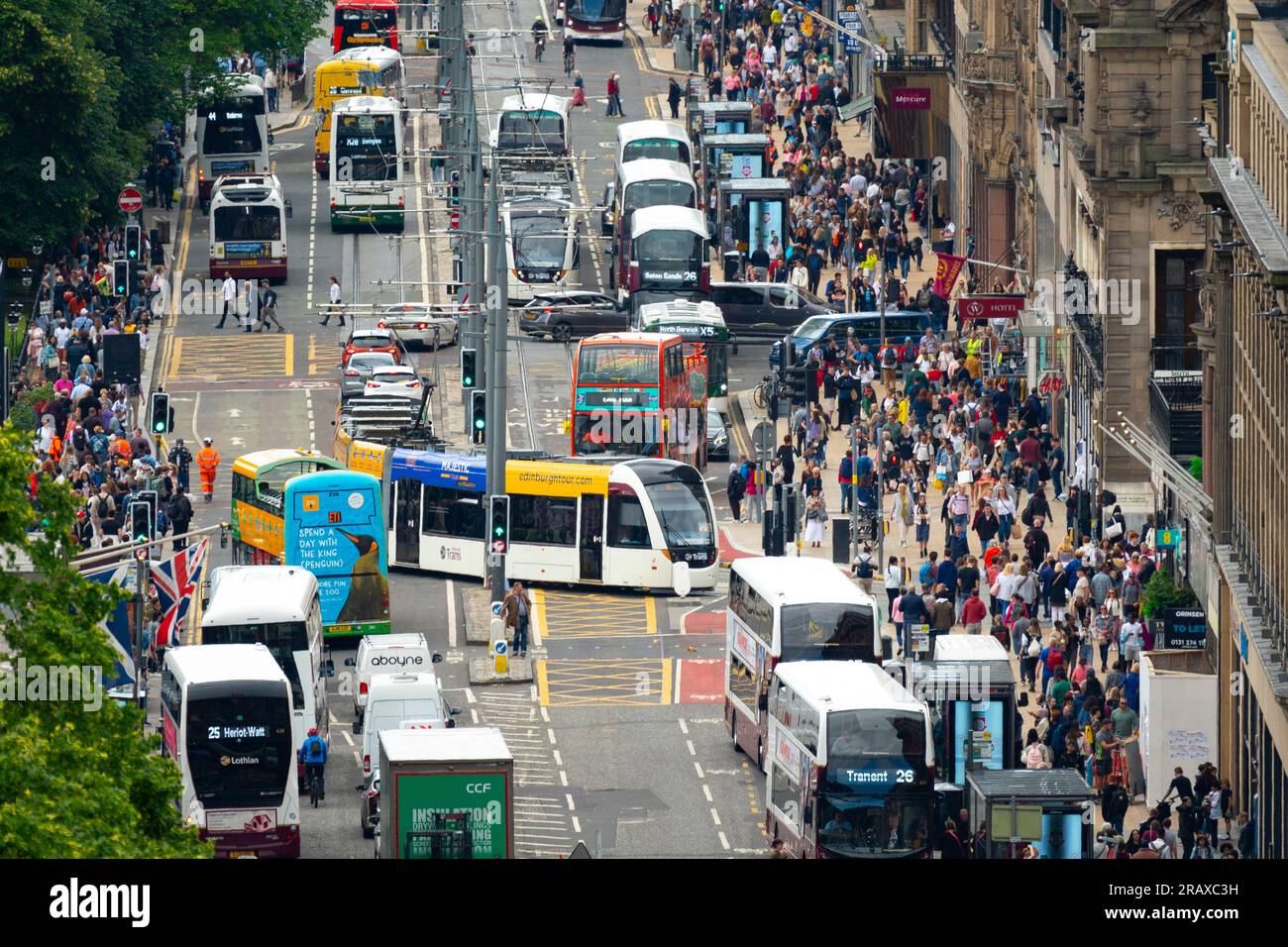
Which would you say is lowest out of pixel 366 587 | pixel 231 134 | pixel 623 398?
pixel 366 587

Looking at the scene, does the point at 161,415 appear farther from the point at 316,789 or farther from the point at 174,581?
the point at 316,789

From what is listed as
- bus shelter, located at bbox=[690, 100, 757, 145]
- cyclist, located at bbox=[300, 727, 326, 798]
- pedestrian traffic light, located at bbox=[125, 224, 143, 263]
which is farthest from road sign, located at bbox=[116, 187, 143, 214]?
cyclist, located at bbox=[300, 727, 326, 798]

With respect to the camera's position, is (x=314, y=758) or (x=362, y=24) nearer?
(x=314, y=758)

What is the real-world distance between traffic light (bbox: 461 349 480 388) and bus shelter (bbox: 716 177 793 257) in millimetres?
28829

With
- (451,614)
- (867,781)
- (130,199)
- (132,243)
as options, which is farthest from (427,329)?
(867,781)

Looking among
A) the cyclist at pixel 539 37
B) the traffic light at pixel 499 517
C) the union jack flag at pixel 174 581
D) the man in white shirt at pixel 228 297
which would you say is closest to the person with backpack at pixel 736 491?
the traffic light at pixel 499 517

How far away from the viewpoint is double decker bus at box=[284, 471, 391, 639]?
2199 inches

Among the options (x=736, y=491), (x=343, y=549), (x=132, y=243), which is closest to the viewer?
(x=343, y=549)

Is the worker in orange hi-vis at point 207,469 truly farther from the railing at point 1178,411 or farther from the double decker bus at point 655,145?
the double decker bus at point 655,145

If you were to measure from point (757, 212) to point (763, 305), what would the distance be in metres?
6.51

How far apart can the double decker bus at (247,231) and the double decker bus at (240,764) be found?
49234mm

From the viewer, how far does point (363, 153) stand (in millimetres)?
98375
